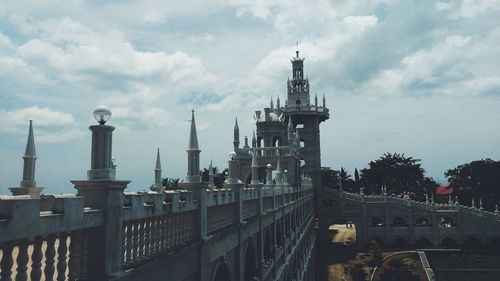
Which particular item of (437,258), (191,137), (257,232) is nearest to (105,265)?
(191,137)

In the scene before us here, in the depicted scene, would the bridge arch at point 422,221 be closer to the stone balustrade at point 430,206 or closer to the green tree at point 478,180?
the stone balustrade at point 430,206

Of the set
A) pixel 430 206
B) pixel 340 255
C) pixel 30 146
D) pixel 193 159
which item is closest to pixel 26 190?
pixel 30 146

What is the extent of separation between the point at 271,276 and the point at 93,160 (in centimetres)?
2037

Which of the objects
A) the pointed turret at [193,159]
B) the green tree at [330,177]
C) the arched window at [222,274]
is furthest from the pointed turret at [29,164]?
the green tree at [330,177]

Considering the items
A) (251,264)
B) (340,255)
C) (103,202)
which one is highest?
(103,202)

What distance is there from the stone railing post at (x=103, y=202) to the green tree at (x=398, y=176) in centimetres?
10043

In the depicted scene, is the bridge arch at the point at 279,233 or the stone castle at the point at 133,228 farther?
the bridge arch at the point at 279,233

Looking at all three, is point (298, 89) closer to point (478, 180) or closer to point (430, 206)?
point (430, 206)

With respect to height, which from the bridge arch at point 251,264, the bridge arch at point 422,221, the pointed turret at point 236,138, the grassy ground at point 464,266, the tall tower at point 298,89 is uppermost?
the tall tower at point 298,89

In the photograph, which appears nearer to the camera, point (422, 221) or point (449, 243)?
point (449, 243)

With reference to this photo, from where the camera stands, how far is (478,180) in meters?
90.9

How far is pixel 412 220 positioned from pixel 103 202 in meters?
79.0

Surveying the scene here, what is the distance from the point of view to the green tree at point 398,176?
101 meters

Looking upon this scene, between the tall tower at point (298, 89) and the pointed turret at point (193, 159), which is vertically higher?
the tall tower at point (298, 89)
